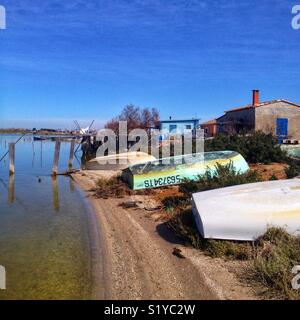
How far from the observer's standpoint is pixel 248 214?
22.3ft

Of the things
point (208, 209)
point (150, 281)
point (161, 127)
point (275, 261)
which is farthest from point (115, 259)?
point (161, 127)

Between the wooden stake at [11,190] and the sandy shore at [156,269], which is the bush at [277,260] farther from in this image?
the wooden stake at [11,190]

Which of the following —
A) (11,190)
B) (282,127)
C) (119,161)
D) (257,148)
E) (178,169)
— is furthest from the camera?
(282,127)

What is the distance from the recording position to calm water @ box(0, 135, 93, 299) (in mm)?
6199

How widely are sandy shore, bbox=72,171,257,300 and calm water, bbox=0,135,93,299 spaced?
0.45m

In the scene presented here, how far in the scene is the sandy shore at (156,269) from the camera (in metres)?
5.56

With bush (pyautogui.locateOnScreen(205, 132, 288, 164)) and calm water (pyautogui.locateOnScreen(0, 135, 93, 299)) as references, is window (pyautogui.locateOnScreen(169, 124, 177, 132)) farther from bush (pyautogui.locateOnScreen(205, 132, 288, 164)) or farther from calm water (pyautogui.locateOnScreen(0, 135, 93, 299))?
calm water (pyautogui.locateOnScreen(0, 135, 93, 299))

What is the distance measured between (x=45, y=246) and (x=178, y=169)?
20.9 ft

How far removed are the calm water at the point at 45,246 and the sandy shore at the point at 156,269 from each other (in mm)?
453

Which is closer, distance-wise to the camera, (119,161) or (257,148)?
(257,148)

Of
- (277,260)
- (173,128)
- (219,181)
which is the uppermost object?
(173,128)

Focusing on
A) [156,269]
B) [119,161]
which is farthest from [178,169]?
[119,161]
